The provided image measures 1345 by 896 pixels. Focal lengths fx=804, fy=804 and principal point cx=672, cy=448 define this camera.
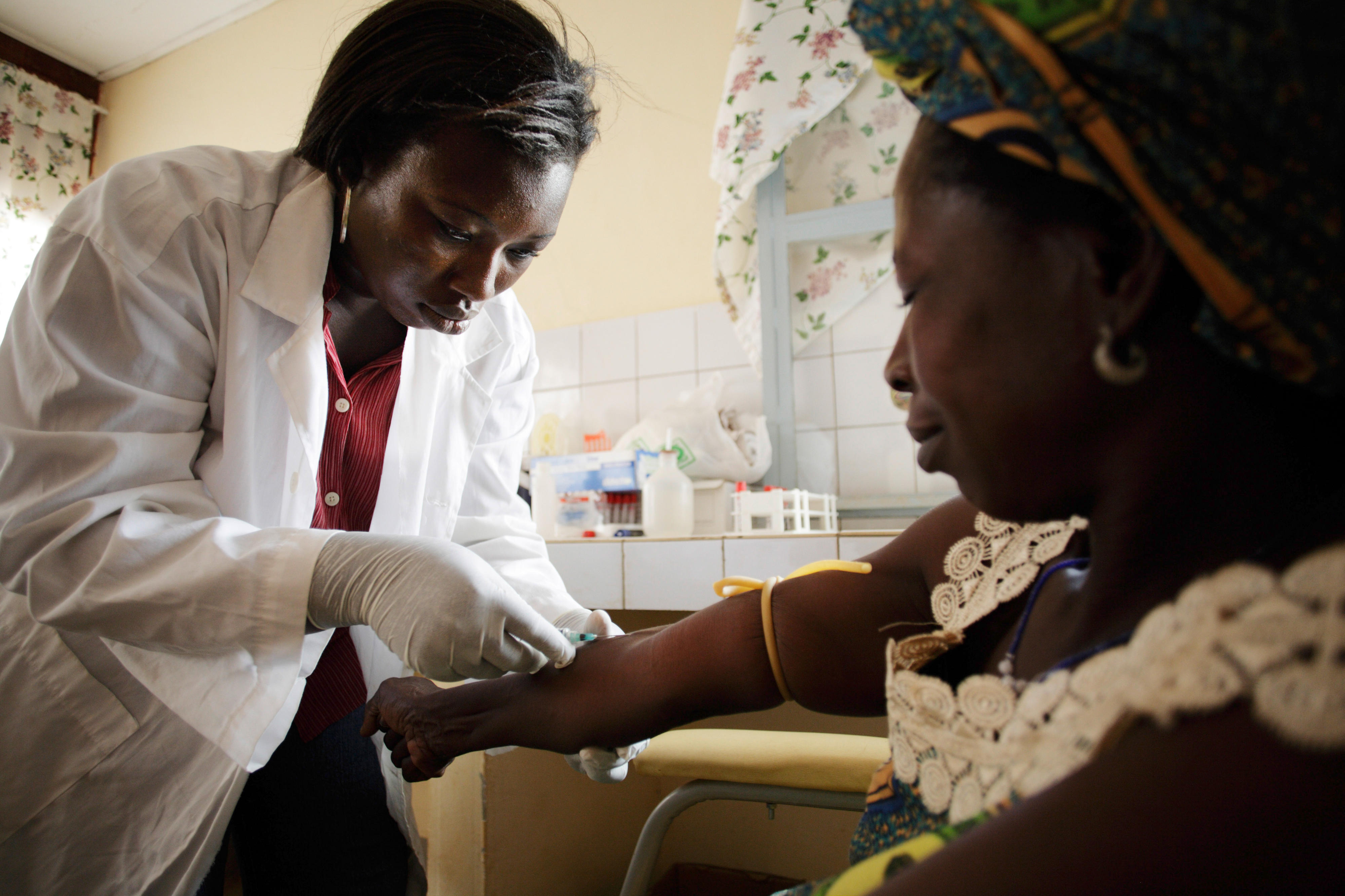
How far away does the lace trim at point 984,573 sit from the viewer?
0.59m

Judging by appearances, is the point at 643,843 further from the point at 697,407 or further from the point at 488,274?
the point at 697,407

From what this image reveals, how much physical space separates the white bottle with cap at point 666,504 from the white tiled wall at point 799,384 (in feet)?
1.13

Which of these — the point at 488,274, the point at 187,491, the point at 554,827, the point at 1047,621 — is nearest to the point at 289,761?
the point at 187,491

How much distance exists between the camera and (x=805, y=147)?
2.09m

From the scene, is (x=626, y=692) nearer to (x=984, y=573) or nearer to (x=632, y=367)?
(x=984, y=573)

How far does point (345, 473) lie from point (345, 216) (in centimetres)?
35

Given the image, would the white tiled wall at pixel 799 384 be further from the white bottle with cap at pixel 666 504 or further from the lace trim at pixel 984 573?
the lace trim at pixel 984 573

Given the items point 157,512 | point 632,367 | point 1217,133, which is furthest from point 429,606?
point 632,367

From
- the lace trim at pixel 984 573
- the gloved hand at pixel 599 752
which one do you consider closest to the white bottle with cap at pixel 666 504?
the gloved hand at pixel 599 752

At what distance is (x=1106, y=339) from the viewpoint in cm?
40

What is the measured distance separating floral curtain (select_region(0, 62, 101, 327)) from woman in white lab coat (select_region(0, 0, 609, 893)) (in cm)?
294

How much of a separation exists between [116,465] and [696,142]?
1.85m

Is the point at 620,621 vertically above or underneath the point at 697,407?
underneath

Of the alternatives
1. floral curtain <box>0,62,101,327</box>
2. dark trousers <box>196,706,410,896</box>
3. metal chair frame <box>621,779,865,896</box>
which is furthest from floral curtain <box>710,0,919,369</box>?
floral curtain <box>0,62,101,327</box>
